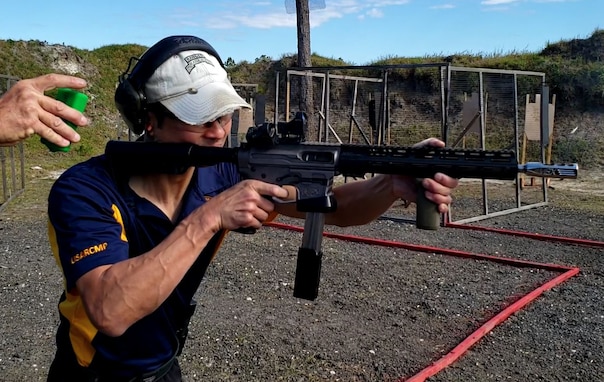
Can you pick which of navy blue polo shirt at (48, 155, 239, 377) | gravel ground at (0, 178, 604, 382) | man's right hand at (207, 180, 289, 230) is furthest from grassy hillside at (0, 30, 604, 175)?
man's right hand at (207, 180, 289, 230)

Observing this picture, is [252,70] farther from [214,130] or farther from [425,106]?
[214,130]

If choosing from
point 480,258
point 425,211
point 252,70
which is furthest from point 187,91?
point 252,70

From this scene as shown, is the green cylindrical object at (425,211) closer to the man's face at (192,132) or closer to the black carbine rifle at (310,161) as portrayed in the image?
the black carbine rifle at (310,161)

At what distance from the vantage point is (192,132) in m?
2.16

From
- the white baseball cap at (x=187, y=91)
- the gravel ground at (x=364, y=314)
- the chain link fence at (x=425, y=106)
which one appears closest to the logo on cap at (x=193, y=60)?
the white baseball cap at (x=187, y=91)

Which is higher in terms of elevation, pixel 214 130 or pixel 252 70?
pixel 252 70

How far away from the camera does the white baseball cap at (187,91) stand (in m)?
2.06

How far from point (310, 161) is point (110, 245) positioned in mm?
708

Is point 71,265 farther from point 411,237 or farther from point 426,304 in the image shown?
point 411,237

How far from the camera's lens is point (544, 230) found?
29.9 feet

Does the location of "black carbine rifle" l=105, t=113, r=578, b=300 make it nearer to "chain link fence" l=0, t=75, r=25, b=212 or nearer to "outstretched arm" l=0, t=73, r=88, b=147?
"outstretched arm" l=0, t=73, r=88, b=147

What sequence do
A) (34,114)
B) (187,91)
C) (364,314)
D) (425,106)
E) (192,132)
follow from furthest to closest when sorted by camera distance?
(425,106)
(364,314)
(192,132)
(187,91)
(34,114)

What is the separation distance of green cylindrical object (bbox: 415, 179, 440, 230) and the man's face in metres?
0.70

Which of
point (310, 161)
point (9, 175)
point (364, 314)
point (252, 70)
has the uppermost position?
point (252, 70)
